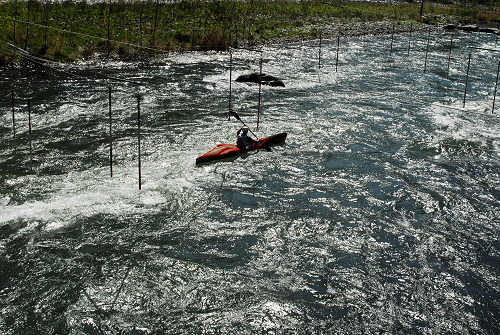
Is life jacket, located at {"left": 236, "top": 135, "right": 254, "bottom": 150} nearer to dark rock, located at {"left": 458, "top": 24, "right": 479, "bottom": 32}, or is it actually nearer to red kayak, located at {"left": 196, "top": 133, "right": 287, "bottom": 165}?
red kayak, located at {"left": 196, "top": 133, "right": 287, "bottom": 165}

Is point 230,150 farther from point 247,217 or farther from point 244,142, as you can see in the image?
point 247,217

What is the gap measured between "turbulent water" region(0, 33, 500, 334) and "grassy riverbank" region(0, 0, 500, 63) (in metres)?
8.99

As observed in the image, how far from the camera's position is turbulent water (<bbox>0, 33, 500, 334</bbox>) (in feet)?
46.6

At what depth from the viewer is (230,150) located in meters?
25.0

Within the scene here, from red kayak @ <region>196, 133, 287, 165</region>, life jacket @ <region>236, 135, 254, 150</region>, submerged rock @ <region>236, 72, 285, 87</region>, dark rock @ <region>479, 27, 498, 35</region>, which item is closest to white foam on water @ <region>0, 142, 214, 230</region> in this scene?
red kayak @ <region>196, 133, 287, 165</region>

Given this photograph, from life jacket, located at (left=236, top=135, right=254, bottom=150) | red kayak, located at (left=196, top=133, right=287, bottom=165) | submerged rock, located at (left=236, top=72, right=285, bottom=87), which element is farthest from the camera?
submerged rock, located at (left=236, top=72, right=285, bottom=87)

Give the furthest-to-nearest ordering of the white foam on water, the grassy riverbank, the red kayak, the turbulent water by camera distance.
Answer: the grassy riverbank
the red kayak
the white foam on water
the turbulent water

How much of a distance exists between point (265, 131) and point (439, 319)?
17328mm

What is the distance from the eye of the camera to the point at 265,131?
2942 centimetres

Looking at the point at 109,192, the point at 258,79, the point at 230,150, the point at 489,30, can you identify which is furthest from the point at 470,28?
the point at 109,192

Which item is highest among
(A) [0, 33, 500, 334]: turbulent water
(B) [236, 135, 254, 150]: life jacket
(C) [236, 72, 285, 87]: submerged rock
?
(C) [236, 72, 285, 87]: submerged rock

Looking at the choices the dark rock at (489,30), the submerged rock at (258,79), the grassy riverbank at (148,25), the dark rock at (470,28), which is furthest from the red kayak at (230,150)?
the dark rock at (470,28)

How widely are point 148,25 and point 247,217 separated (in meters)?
39.7

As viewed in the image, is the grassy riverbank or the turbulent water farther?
the grassy riverbank
